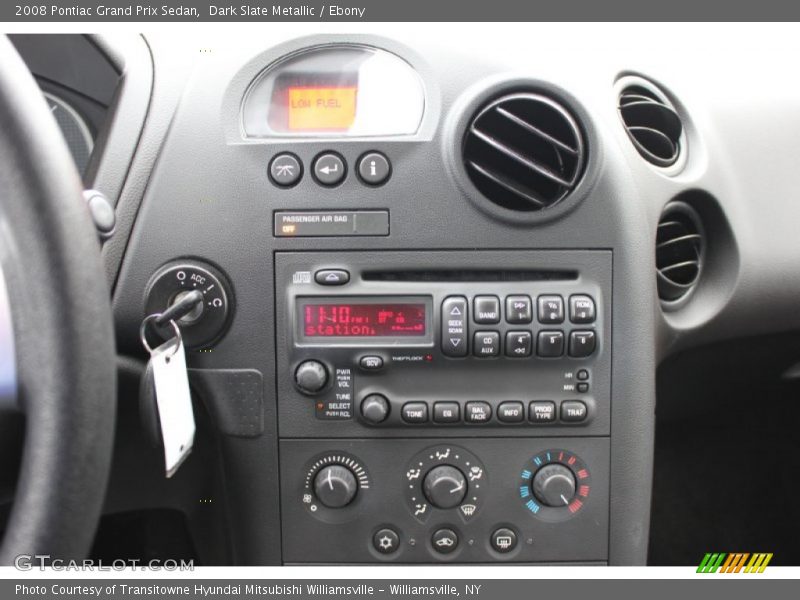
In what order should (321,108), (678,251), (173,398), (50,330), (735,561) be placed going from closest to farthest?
(50,330) < (173,398) < (321,108) < (678,251) < (735,561)

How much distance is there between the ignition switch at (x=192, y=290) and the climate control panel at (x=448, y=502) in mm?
214

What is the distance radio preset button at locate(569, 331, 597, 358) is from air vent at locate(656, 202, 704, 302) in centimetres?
20

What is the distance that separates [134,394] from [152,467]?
0.16 meters

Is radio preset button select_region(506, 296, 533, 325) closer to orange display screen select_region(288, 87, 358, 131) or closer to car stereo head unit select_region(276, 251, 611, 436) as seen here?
car stereo head unit select_region(276, 251, 611, 436)

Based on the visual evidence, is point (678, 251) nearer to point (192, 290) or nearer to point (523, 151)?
point (523, 151)

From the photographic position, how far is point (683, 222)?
1200 mm

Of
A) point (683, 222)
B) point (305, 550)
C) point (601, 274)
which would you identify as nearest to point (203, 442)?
point (305, 550)

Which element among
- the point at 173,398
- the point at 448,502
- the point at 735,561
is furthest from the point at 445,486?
the point at 735,561

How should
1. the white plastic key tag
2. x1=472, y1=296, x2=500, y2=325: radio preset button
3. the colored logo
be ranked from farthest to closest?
the colored logo, x1=472, y1=296, x2=500, y2=325: radio preset button, the white plastic key tag

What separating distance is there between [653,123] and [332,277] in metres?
0.58

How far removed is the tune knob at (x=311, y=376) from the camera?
107 centimetres

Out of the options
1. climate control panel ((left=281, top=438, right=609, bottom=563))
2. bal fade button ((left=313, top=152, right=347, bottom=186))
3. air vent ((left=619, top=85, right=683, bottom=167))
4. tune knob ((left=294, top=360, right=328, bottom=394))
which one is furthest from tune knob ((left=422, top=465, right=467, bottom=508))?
air vent ((left=619, top=85, right=683, bottom=167))

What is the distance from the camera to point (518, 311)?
1.05 meters

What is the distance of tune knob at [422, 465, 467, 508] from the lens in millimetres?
1088
